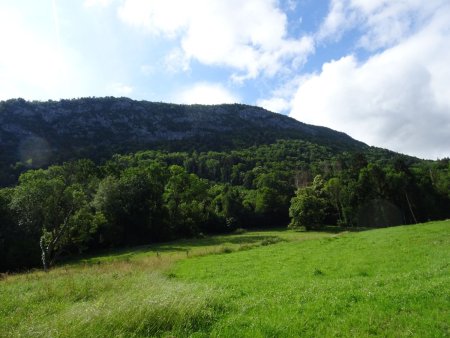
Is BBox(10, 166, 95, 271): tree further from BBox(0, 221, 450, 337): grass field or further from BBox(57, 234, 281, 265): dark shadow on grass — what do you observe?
BBox(0, 221, 450, 337): grass field

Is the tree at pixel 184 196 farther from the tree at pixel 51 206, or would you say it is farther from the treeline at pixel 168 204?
the tree at pixel 51 206

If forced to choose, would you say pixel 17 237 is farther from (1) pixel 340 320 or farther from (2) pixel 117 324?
(1) pixel 340 320

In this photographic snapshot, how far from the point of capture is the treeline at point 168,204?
50544 mm

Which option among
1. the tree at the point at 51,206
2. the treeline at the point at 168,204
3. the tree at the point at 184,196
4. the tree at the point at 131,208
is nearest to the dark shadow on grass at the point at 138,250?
the treeline at the point at 168,204

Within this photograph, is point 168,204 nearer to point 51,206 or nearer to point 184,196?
point 184,196

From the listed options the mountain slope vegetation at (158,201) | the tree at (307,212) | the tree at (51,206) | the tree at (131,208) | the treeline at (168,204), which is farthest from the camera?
the tree at (307,212)

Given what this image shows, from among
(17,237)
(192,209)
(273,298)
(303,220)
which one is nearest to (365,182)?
(303,220)

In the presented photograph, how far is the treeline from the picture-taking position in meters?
50.5

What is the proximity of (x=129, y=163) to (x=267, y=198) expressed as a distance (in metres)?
54.2

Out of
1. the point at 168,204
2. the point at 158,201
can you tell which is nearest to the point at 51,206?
the point at 158,201

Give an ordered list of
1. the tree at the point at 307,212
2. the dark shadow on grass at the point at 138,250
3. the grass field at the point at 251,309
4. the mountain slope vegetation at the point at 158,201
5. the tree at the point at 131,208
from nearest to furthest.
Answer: the grass field at the point at 251,309 < the mountain slope vegetation at the point at 158,201 < the dark shadow on grass at the point at 138,250 < the tree at the point at 131,208 < the tree at the point at 307,212

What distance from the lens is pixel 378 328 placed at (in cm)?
1087

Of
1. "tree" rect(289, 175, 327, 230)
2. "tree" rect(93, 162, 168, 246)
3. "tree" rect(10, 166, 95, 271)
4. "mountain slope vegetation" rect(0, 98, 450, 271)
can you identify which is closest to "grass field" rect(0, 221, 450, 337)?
"mountain slope vegetation" rect(0, 98, 450, 271)

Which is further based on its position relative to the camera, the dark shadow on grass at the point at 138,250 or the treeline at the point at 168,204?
the dark shadow on grass at the point at 138,250
